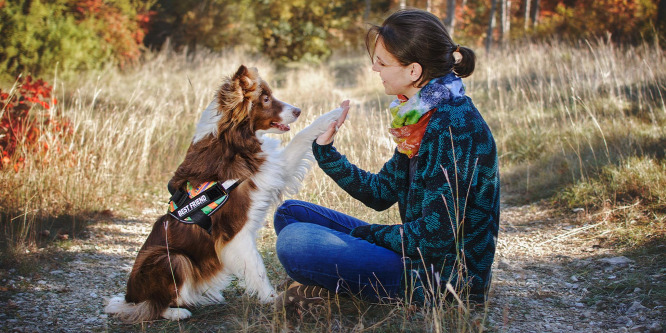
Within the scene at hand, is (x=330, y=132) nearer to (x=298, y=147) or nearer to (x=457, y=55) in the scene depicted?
(x=298, y=147)

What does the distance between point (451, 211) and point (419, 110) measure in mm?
512

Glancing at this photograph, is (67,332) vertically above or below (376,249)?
below

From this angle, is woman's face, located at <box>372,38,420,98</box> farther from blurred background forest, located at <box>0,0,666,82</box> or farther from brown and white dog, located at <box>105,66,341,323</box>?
blurred background forest, located at <box>0,0,666,82</box>

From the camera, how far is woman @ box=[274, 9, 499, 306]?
2.29 meters

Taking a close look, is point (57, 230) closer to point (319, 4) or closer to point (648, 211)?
point (648, 211)

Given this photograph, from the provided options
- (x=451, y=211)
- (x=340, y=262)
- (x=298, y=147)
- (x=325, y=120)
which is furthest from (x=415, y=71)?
(x=298, y=147)

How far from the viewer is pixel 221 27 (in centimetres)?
1922

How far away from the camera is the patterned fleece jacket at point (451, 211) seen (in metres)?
2.28

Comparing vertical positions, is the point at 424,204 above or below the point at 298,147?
below

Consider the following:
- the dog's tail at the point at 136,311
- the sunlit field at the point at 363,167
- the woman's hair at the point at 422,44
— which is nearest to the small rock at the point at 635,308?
the sunlit field at the point at 363,167

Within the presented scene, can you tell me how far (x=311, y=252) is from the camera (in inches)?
98.7

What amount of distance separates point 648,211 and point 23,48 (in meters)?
11.2

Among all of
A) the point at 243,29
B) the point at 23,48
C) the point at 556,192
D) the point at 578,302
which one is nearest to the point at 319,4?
the point at 243,29

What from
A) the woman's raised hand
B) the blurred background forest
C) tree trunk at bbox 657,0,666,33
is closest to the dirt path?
the woman's raised hand
